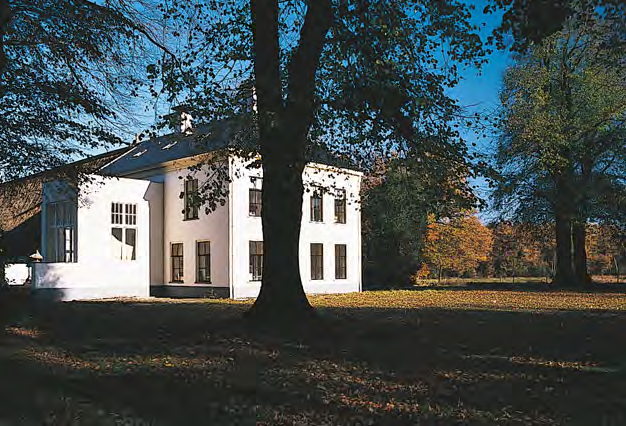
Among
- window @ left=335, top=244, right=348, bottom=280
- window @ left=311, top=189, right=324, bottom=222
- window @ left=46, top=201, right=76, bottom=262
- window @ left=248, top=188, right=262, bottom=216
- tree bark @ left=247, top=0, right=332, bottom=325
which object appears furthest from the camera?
window @ left=335, top=244, right=348, bottom=280

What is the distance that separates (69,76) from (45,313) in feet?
19.7

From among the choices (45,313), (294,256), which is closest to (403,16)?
(294,256)

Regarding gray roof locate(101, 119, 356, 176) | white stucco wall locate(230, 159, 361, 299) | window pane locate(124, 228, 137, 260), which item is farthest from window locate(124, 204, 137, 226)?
white stucco wall locate(230, 159, 361, 299)

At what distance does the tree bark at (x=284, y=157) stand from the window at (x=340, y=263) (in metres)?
19.7

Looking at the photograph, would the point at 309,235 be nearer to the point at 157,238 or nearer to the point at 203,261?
the point at 203,261

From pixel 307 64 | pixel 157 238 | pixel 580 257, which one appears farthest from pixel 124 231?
pixel 580 257

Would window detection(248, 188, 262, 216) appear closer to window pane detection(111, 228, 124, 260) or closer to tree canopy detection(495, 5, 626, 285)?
window pane detection(111, 228, 124, 260)

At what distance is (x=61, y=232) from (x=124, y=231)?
2670 mm

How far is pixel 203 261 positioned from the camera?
26750 mm

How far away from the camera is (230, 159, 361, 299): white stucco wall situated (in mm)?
25828

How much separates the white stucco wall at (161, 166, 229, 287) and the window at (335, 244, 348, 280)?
742 cm

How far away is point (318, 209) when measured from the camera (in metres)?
30.7

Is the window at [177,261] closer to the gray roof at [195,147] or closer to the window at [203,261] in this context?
the window at [203,261]

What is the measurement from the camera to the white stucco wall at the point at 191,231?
25812mm
